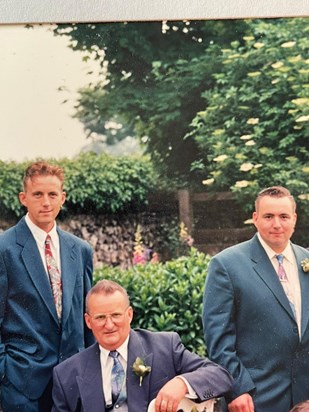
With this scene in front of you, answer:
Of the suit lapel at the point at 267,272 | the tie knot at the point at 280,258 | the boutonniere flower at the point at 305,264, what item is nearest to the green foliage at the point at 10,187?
the suit lapel at the point at 267,272

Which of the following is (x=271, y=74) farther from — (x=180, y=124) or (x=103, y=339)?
(x=103, y=339)

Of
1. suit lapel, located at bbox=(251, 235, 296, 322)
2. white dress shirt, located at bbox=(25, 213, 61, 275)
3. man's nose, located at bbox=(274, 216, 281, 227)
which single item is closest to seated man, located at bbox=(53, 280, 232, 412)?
white dress shirt, located at bbox=(25, 213, 61, 275)

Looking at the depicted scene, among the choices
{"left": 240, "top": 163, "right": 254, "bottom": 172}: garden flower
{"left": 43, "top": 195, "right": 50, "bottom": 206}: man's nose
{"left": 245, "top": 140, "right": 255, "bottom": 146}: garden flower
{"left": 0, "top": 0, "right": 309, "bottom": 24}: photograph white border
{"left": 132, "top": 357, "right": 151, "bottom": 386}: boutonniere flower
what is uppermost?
{"left": 0, "top": 0, "right": 309, "bottom": 24}: photograph white border

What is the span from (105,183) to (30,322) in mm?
790

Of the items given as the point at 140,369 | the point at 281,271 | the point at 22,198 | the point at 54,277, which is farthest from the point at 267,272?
the point at 22,198

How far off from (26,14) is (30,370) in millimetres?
1670

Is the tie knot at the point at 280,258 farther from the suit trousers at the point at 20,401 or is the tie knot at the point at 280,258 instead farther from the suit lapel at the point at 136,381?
the suit trousers at the point at 20,401

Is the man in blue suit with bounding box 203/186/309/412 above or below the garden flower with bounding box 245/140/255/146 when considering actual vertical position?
below

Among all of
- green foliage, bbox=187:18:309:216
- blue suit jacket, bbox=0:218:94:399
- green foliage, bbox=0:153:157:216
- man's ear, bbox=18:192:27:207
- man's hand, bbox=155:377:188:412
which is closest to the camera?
man's hand, bbox=155:377:188:412

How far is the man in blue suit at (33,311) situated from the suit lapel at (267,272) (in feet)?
2.74

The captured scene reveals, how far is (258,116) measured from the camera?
3420 mm

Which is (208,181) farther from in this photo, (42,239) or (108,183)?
(42,239)

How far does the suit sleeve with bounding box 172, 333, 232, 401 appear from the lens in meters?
2.79

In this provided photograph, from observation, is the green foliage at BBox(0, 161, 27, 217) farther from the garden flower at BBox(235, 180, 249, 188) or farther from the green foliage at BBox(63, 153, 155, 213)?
the garden flower at BBox(235, 180, 249, 188)
